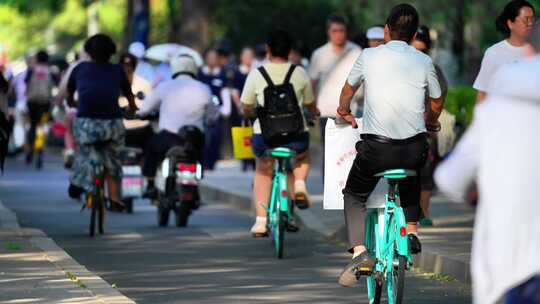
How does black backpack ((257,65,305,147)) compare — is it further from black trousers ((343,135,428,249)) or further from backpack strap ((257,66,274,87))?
black trousers ((343,135,428,249))

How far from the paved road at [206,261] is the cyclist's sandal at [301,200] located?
360 millimetres

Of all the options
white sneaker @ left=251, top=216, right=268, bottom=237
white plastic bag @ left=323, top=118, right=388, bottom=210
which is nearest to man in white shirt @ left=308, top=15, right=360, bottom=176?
white sneaker @ left=251, top=216, right=268, bottom=237

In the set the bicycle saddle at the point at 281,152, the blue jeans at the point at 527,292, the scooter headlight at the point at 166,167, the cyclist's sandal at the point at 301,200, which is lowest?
the cyclist's sandal at the point at 301,200

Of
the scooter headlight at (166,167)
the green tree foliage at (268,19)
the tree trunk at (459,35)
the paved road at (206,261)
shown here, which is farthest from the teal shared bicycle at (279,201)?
the green tree foliage at (268,19)

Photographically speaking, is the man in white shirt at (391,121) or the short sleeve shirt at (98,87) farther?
the short sleeve shirt at (98,87)

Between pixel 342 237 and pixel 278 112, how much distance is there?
5.89ft

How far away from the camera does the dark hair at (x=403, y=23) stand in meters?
10.3

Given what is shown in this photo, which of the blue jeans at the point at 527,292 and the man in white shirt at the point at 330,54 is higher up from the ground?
the man in white shirt at the point at 330,54

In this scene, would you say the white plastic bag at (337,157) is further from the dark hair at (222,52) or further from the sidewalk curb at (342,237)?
the dark hair at (222,52)

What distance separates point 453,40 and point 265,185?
17.4m

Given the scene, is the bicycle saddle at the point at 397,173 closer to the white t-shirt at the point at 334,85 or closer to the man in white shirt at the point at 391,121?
the man in white shirt at the point at 391,121

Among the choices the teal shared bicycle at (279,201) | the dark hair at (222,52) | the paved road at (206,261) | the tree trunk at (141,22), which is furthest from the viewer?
the tree trunk at (141,22)

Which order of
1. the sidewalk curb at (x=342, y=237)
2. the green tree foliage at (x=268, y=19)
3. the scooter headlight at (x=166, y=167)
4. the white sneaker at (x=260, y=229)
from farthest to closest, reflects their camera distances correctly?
the green tree foliage at (x=268, y=19) < the scooter headlight at (x=166, y=167) < the white sneaker at (x=260, y=229) < the sidewalk curb at (x=342, y=237)

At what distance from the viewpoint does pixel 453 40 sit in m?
31.7
